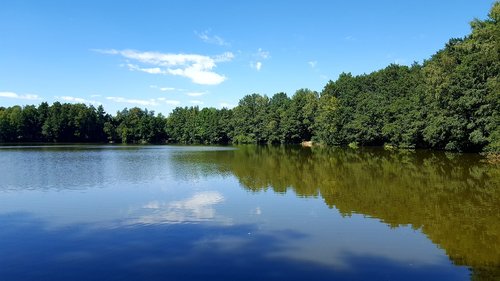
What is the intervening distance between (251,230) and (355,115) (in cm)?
7010

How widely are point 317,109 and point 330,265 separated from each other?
91714 mm

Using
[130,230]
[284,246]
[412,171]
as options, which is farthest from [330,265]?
[412,171]

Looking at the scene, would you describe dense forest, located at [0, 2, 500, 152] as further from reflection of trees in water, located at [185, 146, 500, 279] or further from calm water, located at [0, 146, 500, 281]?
calm water, located at [0, 146, 500, 281]

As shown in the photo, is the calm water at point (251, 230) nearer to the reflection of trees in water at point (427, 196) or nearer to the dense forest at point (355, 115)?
the reflection of trees in water at point (427, 196)

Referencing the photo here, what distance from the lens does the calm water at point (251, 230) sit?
9930 millimetres

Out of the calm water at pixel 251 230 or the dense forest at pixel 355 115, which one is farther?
the dense forest at pixel 355 115

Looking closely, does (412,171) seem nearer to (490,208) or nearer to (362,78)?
(490,208)

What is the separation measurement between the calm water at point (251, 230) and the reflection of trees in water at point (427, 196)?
6cm

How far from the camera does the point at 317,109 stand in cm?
10019

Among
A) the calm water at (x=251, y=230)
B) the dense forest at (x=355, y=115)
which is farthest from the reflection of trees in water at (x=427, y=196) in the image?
the dense forest at (x=355, y=115)

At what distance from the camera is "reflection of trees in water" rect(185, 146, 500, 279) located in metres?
12.1

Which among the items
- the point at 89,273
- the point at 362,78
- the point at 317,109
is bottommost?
the point at 89,273

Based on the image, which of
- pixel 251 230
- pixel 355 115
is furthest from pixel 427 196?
pixel 355 115

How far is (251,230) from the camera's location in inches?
547
